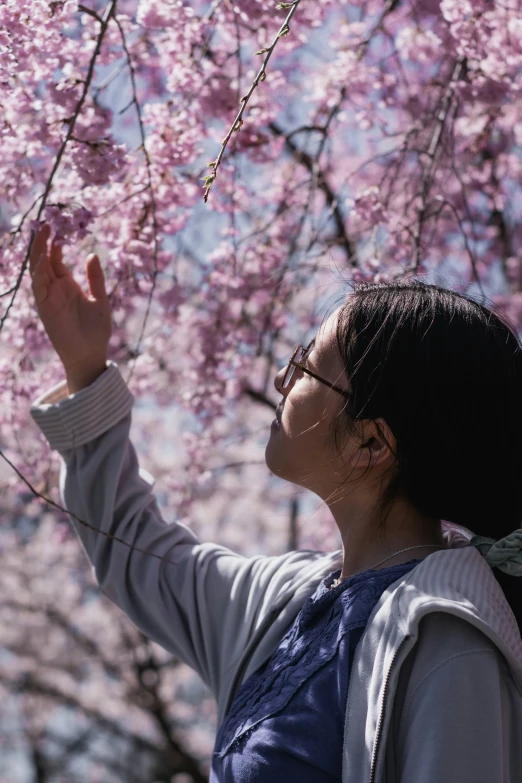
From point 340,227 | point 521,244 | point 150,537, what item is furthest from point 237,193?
point 521,244

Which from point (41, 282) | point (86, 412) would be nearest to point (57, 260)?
point (41, 282)

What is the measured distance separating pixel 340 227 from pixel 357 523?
194 cm

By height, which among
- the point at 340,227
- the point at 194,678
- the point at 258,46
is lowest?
the point at 194,678

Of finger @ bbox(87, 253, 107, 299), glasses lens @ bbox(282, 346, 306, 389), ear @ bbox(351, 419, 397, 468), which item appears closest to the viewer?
ear @ bbox(351, 419, 397, 468)

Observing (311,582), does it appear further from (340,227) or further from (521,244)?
(521,244)

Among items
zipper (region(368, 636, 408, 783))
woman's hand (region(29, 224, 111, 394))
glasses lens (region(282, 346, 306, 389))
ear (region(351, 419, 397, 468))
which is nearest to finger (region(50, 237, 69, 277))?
woman's hand (region(29, 224, 111, 394))

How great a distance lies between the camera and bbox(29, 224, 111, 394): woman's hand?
1578mm

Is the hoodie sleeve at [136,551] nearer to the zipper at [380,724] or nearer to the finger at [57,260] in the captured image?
the finger at [57,260]

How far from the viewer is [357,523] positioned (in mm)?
1327

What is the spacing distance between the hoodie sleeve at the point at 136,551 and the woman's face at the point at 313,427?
0.26m

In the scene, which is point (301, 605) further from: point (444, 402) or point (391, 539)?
point (444, 402)

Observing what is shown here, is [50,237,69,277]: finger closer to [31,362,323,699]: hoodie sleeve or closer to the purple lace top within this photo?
[31,362,323,699]: hoodie sleeve

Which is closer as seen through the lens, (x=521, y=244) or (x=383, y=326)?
(x=383, y=326)

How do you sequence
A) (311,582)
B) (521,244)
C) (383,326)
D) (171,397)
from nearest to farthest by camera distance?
(383,326) < (311,582) < (171,397) < (521,244)
